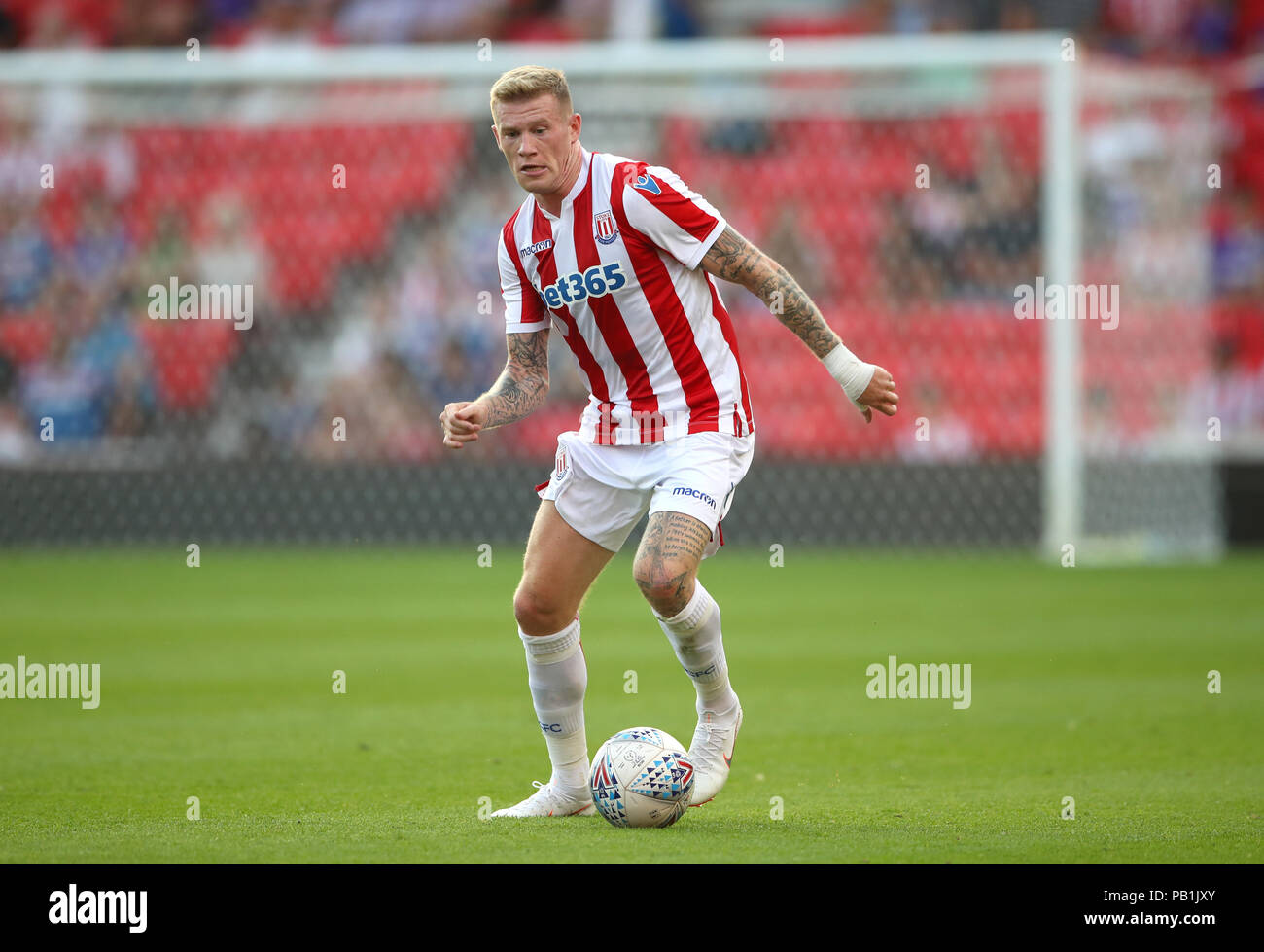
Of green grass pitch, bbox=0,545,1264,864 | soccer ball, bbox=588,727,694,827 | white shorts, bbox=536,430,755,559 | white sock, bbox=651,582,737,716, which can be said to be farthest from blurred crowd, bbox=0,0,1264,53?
soccer ball, bbox=588,727,694,827

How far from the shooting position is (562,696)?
5684 millimetres

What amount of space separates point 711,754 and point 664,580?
80 centimetres

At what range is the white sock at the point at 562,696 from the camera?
18.5ft

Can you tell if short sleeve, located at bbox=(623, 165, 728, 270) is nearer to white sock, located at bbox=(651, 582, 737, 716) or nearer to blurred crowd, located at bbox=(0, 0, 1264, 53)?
white sock, located at bbox=(651, 582, 737, 716)

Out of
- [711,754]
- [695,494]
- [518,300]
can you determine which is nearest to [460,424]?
[518,300]

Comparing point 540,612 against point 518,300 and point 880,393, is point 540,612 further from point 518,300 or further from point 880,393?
point 880,393

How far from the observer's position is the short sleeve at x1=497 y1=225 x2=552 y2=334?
19.0ft

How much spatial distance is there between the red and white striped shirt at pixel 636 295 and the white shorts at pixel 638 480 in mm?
51

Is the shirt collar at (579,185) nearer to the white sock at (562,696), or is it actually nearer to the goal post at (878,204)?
the white sock at (562,696)

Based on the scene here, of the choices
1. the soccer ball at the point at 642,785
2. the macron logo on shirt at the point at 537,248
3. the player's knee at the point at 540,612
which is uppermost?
the macron logo on shirt at the point at 537,248

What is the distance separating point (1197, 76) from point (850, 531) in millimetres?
6123

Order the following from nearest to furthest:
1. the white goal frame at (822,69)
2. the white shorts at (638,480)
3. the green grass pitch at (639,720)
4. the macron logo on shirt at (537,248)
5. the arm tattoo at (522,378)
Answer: the green grass pitch at (639,720) < the white shorts at (638,480) < the macron logo on shirt at (537,248) < the arm tattoo at (522,378) < the white goal frame at (822,69)

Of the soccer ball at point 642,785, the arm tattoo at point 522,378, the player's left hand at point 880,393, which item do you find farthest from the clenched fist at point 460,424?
the player's left hand at point 880,393

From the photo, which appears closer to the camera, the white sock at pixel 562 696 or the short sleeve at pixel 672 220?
the short sleeve at pixel 672 220
